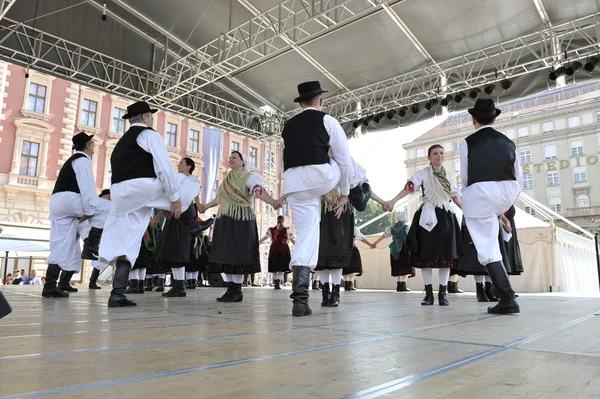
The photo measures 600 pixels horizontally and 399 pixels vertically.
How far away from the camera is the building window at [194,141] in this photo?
2549 cm

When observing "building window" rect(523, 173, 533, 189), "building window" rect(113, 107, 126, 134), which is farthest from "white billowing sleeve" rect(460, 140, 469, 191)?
"building window" rect(523, 173, 533, 189)

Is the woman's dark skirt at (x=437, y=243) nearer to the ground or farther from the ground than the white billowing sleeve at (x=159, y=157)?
nearer to the ground

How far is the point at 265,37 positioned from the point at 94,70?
405cm

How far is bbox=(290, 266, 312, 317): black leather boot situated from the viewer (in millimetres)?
2920

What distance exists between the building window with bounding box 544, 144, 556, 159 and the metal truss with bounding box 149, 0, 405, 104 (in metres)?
42.2

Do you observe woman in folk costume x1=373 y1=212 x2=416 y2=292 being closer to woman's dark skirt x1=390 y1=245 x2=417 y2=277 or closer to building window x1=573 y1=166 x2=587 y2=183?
woman's dark skirt x1=390 y1=245 x2=417 y2=277

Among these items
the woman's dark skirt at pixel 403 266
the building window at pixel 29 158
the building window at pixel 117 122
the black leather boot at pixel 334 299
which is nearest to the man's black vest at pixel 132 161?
the black leather boot at pixel 334 299

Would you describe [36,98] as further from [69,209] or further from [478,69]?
[478,69]

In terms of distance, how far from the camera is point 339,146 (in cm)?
332

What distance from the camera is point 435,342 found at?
172cm

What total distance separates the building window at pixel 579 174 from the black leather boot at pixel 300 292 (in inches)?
1872

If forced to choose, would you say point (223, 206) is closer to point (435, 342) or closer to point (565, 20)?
point (435, 342)

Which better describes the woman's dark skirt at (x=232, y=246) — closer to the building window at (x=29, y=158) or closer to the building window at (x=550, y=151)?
the building window at (x=29, y=158)

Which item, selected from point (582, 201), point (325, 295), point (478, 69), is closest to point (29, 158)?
point (478, 69)
